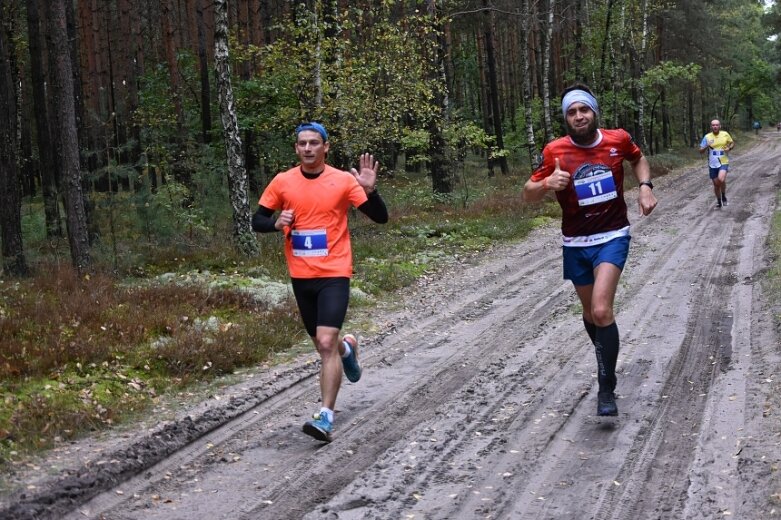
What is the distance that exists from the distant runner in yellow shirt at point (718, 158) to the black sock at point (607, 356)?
15403 millimetres

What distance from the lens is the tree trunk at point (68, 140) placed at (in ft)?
39.8

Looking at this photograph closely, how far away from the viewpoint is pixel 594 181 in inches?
228

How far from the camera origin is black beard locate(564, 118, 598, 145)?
578cm

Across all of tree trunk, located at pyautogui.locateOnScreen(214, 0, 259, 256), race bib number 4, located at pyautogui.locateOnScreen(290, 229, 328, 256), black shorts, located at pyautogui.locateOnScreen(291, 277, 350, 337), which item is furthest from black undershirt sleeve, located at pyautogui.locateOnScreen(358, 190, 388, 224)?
tree trunk, located at pyautogui.locateOnScreen(214, 0, 259, 256)

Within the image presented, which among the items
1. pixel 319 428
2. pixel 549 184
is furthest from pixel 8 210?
pixel 549 184

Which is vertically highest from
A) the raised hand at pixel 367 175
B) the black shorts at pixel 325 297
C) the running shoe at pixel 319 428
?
the raised hand at pixel 367 175

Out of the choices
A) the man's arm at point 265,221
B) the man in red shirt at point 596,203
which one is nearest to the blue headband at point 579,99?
the man in red shirt at point 596,203

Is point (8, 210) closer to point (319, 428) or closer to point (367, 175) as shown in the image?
point (367, 175)

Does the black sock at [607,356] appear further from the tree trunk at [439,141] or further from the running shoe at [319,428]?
the tree trunk at [439,141]

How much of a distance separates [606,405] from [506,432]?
2.59 feet

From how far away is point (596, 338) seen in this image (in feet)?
19.4

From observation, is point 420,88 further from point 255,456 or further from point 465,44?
point 465,44

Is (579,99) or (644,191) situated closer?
(579,99)

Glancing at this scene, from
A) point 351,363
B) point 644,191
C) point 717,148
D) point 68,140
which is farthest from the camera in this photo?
point 717,148
